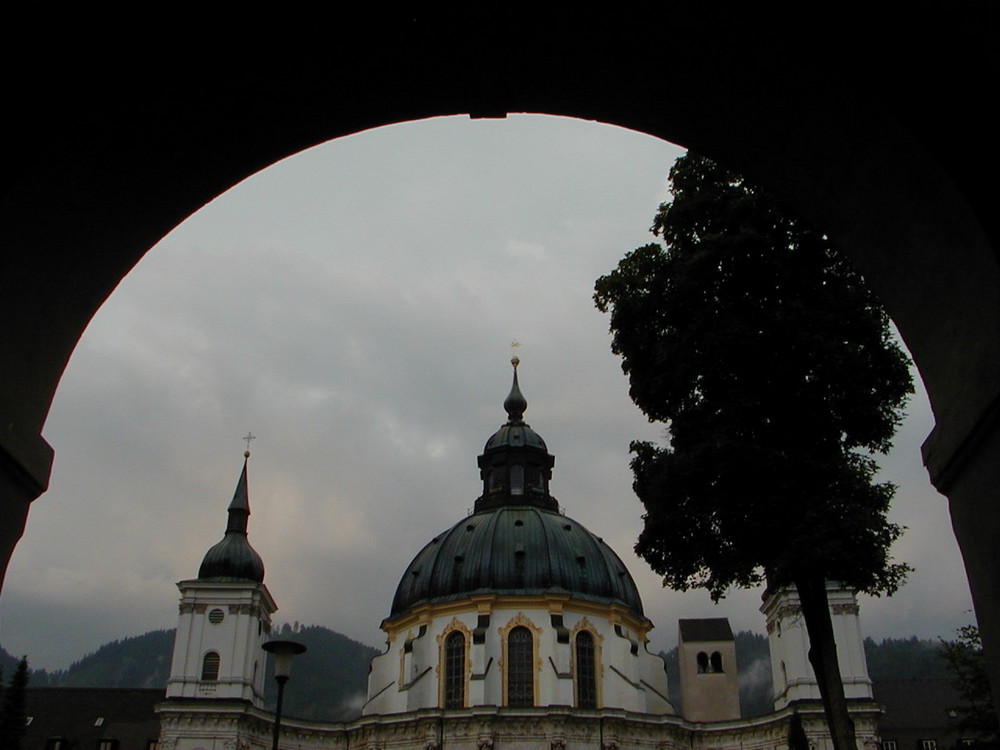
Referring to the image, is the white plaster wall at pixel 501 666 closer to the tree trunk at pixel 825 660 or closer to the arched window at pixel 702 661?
the arched window at pixel 702 661

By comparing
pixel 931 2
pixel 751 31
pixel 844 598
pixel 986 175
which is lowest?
pixel 986 175

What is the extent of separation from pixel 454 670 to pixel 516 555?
8.23 m

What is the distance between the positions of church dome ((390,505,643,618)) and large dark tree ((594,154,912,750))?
41.2 metres

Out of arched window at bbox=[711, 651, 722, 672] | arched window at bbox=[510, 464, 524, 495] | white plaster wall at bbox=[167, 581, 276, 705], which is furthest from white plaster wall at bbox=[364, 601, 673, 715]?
arched window at bbox=[510, 464, 524, 495]

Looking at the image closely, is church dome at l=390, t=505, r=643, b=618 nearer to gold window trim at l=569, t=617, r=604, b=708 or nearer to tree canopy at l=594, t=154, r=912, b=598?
gold window trim at l=569, t=617, r=604, b=708

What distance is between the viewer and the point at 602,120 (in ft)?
23.1

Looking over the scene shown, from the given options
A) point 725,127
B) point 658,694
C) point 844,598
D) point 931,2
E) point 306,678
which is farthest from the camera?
point 306,678

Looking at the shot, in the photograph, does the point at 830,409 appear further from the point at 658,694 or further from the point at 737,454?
the point at 658,694

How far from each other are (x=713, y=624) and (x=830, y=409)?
5207 cm

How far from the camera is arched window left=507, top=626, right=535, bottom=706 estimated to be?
187 feet

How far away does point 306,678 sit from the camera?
11856 centimetres

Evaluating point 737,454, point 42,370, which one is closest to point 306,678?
point 737,454

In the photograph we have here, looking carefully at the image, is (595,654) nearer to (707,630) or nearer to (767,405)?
(707,630)

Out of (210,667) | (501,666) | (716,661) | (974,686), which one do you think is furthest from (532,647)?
(974,686)
